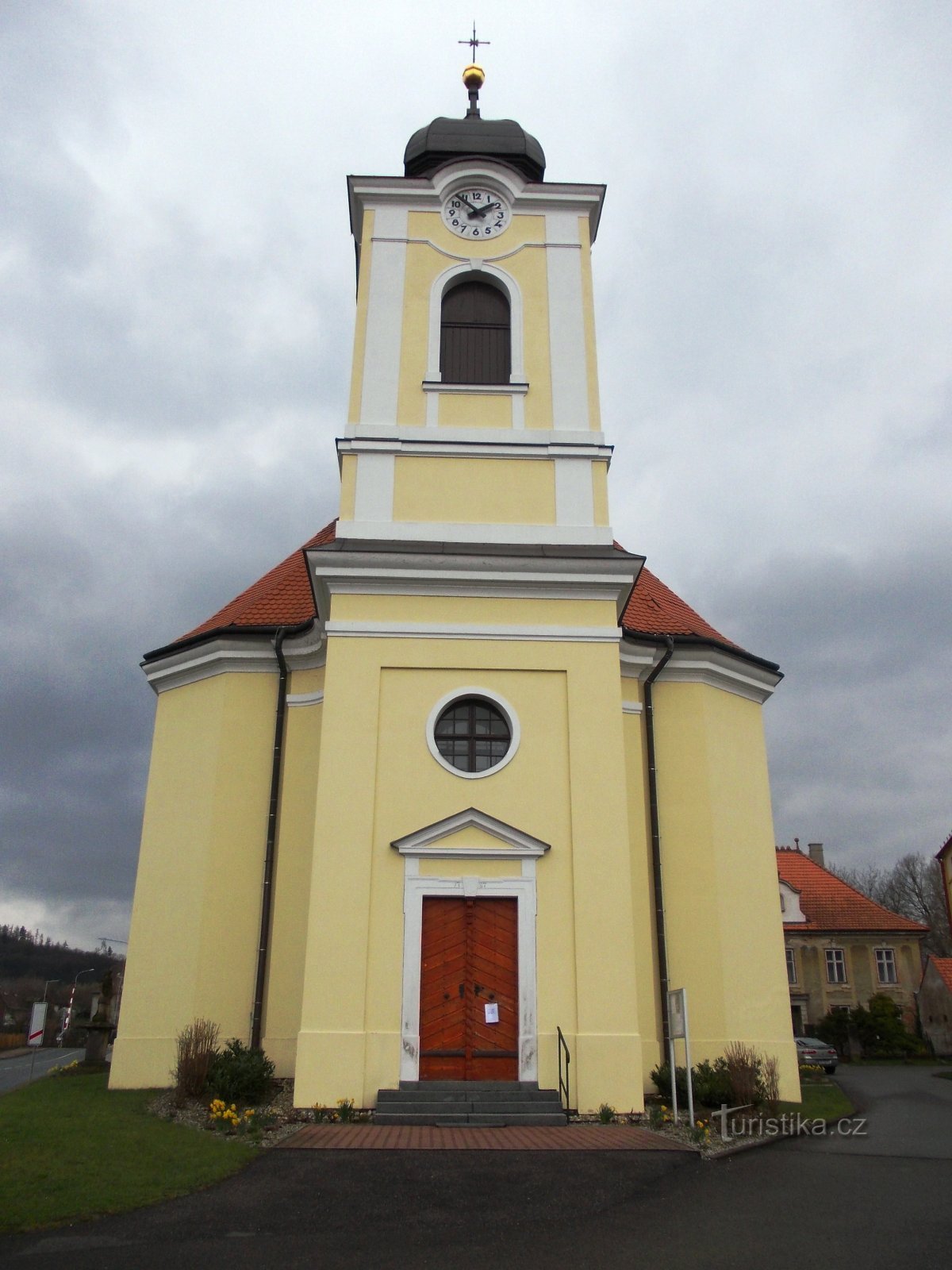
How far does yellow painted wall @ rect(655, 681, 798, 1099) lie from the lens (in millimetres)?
15383

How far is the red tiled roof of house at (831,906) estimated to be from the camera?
40.7 meters

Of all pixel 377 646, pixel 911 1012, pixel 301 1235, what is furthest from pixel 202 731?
pixel 911 1012

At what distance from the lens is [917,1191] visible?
888 cm

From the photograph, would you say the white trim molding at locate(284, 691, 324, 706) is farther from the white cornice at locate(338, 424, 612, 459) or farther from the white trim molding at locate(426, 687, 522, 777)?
the white cornice at locate(338, 424, 612, 459)

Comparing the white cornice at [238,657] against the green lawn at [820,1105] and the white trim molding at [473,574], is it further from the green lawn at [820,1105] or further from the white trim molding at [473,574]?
the green lawn at [820,1105]

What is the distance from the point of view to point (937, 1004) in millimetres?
38906

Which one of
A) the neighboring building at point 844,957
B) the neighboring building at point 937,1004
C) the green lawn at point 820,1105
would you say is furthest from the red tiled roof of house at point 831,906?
the green lawn at point 820,1105

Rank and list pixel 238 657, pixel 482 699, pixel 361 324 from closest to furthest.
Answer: pixel 482 699 < pixel 361 324 < pixel 238 657

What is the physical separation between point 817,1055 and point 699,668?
59.9 ft

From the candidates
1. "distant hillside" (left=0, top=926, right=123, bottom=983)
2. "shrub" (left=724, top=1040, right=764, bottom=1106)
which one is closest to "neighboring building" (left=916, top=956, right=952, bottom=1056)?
"shrub" (left=724, top=1040, right=764, bottom=1106)

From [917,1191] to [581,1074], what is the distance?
420 cm

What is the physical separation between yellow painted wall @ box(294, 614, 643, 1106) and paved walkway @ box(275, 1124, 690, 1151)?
0.94 meters

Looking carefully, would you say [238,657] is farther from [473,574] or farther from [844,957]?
[844,957]

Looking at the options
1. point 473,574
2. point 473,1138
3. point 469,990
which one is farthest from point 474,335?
point 473,1138
